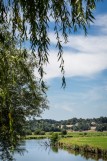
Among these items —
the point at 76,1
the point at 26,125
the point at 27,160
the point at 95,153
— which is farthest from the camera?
the point at 95,153

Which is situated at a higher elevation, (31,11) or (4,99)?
(31,11)

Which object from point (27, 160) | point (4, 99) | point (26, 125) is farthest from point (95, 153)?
point (4, 99)

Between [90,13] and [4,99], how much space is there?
4.64 ft

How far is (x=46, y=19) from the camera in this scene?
14.2 feet

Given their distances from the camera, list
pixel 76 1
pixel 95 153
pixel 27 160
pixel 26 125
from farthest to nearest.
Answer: pixel 95 153
pixel 27 160
pixel 26 125
pixel 76 1

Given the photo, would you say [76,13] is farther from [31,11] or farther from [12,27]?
[12,27]

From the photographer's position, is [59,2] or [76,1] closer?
[76,1]

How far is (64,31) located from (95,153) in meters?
72.5

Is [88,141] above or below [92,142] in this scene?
above

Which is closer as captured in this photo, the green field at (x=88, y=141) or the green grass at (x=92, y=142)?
the green grass at (x=92, y=142)

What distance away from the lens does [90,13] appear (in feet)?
13.6

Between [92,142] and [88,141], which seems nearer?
[92,142]

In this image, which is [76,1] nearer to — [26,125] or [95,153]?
[26,125]

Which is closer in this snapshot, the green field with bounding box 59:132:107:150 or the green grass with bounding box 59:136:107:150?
the green grass with bounding box 59:136:107:150
